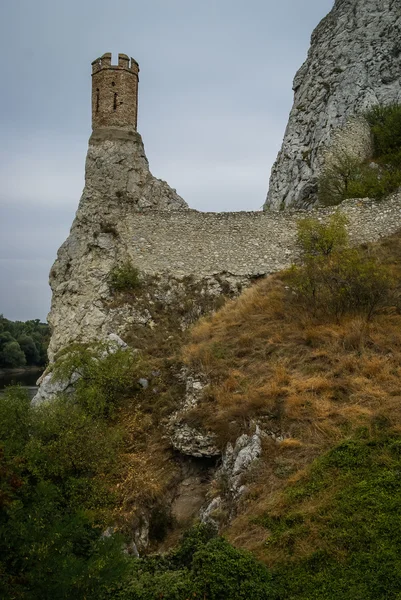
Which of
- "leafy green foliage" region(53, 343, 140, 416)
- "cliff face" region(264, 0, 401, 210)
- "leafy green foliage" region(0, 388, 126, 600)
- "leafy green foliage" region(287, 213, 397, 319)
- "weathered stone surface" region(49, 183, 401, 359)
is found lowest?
"leafy green foliage" region(0, 388, 126, 600)

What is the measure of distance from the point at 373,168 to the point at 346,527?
22.4 metres

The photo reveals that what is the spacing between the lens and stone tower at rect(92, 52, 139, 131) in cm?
2027

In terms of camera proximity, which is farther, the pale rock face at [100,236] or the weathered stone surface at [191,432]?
the pale rock face at [100,236]

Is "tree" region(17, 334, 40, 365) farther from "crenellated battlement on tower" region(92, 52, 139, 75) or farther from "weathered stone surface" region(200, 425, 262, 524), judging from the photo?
"weathered stone surface" region(200, 425, 262, 524)

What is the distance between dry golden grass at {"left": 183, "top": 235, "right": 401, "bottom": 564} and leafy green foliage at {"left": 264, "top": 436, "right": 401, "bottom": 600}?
0.21 m

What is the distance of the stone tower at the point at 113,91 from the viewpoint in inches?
798

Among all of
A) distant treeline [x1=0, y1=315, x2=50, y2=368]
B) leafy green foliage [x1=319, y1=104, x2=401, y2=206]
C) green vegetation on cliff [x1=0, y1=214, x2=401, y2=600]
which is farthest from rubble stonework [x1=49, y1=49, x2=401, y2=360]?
distant treeline [x1=0, y1=315, x2=50, y2=368]

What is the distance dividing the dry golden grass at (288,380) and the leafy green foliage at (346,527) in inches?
8.2

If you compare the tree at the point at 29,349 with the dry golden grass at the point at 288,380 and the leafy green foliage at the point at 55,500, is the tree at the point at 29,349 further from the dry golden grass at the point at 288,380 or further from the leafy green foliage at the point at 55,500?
the dry golden grass at the point at 288,380

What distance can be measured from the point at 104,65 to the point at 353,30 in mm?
22336

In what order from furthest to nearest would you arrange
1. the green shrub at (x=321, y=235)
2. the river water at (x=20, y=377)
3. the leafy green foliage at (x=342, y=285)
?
the river water at (x=20, y=377) → the green shrub at (x=321, y=235) → the leafy green foliage at (x=342, y=285)

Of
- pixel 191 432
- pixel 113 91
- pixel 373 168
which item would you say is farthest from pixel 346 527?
pixel 373 168

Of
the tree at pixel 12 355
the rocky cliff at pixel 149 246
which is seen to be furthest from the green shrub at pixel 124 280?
the tree at pixel 12 355

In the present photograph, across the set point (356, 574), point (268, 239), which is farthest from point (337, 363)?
point (268, 239)
